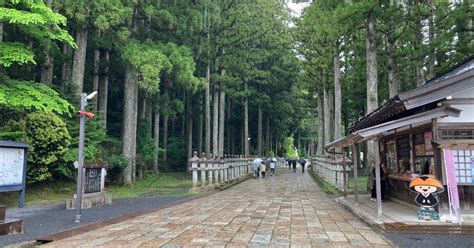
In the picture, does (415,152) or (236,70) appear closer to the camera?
(415,152)

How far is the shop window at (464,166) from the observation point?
7.81 meters

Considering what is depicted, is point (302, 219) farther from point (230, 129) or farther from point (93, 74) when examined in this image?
point (230, 129)

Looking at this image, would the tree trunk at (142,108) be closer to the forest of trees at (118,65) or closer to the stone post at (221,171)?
the forest of trees at (118,65)

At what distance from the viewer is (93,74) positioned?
1997 cm

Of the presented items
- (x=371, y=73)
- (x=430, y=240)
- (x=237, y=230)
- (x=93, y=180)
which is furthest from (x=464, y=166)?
(x=93, y=180)

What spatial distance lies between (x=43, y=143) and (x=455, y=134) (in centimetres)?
1277

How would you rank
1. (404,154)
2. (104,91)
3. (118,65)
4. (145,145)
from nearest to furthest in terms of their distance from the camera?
(404,154) → (118,65) → (104,91) → (145,145)

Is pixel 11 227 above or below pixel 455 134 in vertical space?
below

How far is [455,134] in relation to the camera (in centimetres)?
775

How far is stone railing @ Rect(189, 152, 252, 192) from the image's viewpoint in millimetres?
15227

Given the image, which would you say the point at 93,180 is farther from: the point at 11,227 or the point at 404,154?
the point at 404,154

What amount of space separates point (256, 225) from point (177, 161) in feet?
81.7

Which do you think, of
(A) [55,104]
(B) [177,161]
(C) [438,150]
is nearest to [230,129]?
(B) [177,161]

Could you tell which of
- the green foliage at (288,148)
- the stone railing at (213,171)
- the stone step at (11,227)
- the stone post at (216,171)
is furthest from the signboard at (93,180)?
the green foliage at (288,148)
